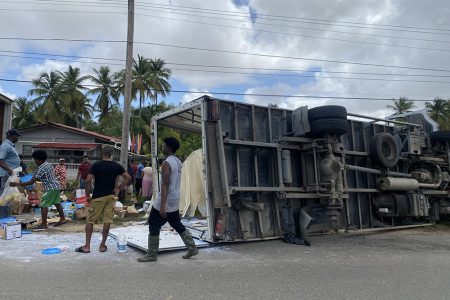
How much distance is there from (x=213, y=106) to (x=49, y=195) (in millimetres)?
3841

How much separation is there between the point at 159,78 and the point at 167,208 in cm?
3512

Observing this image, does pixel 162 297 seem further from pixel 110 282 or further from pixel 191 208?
pixel 191 208

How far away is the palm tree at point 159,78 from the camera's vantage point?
37.5 meters

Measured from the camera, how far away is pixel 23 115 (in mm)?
41312

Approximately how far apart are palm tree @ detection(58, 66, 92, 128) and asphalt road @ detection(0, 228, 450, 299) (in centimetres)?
3636

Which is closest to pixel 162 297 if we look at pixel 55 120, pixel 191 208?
pixel 191 208

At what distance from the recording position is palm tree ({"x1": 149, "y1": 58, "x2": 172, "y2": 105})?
123 ft

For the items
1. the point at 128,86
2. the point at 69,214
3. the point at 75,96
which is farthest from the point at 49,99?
the point at 69,214

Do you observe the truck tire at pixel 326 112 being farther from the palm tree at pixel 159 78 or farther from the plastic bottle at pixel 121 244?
the palm tree at pixel 159 78

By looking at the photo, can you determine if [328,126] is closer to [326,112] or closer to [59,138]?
[326,112]

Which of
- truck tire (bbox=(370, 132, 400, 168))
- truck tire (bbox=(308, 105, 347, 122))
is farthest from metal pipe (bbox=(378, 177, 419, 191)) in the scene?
truck tire (bbox=(308, 105, 347, 122))

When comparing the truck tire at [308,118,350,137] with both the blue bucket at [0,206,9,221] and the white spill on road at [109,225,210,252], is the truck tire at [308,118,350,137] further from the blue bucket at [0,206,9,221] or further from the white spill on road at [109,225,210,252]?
the blue bucket at [0,206,9,221]

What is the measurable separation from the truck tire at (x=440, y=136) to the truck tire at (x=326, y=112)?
4.08 m

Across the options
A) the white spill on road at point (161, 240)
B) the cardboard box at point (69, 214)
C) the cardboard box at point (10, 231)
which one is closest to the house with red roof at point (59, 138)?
the cardboard box at point (69, 214)
